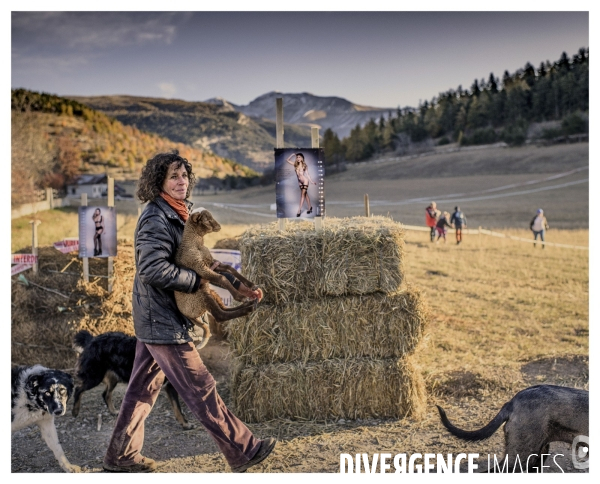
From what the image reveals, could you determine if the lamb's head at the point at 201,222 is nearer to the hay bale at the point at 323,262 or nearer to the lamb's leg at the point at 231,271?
the lamb's leg at the point at 231,271

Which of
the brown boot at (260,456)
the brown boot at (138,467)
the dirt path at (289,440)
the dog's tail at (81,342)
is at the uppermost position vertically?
the dog's tail at (81,342)

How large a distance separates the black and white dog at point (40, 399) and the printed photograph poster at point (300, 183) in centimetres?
244

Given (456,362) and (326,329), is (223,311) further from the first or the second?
(456,362)

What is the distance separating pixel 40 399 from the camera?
3871 mm

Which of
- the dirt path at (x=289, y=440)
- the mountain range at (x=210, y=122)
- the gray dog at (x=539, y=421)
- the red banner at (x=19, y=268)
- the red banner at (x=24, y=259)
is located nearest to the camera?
the gray dog at (x=539, y=421)

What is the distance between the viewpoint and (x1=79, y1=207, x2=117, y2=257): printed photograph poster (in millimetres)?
7221

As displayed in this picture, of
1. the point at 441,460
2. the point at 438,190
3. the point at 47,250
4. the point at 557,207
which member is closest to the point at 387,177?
the point at 438,190

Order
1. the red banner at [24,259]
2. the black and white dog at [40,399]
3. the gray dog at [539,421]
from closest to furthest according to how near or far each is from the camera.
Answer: the gray dog at [539,421]
the black and white dog at [40,399]
the red banner at [24,259]

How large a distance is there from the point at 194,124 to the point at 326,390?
5142 cm

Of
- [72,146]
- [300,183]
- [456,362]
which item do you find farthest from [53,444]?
[72,146]

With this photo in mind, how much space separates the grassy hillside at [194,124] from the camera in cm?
4909

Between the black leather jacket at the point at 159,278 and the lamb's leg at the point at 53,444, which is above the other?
the black leather jacket at the point at 159,278

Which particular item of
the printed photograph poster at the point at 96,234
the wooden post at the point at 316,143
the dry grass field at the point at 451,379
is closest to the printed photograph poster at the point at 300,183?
the wooden post at the point at 316,143

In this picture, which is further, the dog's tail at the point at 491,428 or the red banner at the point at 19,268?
the red banner at the point at 19,268
